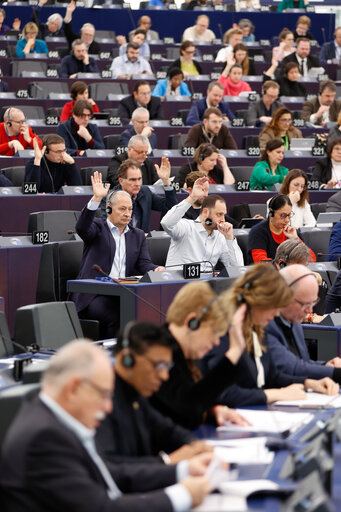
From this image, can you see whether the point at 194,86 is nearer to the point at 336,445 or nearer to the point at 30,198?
the point at 30,198

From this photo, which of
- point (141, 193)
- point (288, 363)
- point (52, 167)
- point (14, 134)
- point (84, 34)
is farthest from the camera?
point (84, 34)

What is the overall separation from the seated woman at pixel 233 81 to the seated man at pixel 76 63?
1.46m

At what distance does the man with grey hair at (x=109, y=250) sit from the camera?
207 inches

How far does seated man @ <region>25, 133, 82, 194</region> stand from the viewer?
7.10m

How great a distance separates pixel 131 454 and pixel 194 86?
907 cm

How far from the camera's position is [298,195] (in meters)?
6.75

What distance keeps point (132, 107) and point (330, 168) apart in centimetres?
220

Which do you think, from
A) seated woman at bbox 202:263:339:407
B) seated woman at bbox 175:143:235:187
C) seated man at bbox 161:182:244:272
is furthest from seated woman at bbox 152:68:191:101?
seated woman at bbox 202:263:339:407

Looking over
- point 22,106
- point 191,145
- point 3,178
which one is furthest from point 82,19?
point 3,178

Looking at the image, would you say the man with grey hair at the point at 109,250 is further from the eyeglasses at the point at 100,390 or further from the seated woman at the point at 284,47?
the seated woman at the point at 284,47

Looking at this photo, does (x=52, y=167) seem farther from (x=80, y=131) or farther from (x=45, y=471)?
(x=45, y=471)

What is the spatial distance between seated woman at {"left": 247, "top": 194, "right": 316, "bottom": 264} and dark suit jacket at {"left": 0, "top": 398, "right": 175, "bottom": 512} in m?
3.79

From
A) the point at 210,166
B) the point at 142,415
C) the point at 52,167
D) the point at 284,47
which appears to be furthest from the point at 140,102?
the point at 142,415

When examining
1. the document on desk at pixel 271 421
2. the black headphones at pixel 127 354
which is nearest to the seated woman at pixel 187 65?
the document on desk at pixel 271 421
